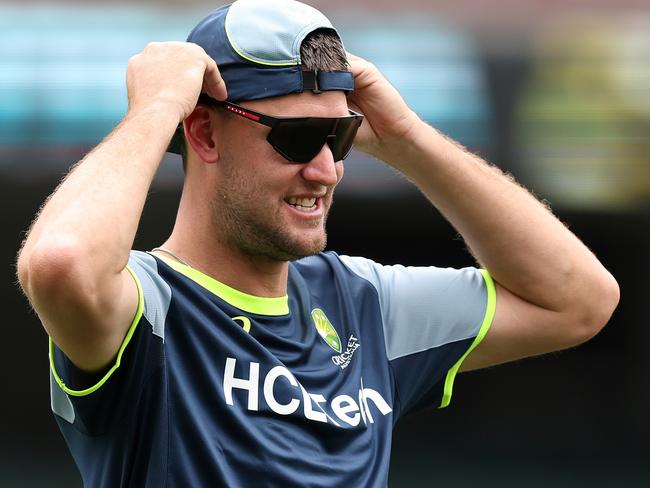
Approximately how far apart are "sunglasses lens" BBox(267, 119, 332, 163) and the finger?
5.1 inches

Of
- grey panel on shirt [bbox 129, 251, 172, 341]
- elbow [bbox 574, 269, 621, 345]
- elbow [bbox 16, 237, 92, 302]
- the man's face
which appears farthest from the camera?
elbow [bbox 574, 269, 621, 345]

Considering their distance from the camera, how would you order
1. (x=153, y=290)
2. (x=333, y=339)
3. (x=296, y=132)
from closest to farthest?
(x=153, y=290) → (x=296, y=132) → (x=333, y=339)

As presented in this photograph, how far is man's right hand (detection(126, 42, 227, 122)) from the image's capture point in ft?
6.87

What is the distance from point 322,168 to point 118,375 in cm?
62

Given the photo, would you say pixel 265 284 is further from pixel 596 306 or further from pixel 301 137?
pixel 596 306

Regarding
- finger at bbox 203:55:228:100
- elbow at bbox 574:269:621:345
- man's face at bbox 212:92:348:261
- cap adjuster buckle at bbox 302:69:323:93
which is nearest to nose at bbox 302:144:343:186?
man's face at bbox 212:92:348:261

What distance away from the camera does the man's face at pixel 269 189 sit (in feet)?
7.29

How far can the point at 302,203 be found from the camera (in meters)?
2.26

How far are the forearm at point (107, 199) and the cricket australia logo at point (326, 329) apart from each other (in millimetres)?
557

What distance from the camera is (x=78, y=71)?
600cm

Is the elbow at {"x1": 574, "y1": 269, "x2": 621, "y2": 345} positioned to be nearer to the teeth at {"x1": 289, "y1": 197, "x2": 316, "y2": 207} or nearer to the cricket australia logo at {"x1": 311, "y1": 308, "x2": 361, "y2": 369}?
the cricket australia logo at {"x1": 311, "y1": 308, "x2": 361, "y2": 369}

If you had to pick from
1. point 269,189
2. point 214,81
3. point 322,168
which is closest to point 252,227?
point 269,189

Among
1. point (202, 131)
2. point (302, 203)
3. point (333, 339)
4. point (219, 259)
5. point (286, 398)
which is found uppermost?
point (202, 131)

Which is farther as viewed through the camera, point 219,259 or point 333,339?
point 333,339
